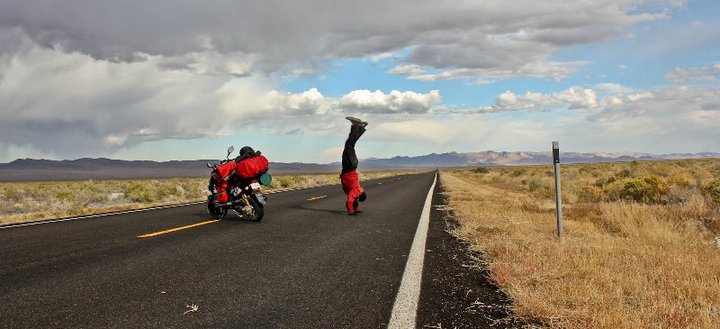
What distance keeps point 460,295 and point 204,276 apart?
111 inches

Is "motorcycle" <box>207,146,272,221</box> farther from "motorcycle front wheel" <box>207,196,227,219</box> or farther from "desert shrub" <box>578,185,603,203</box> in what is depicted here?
"desert shrub" <box>578,185,603,203</box>

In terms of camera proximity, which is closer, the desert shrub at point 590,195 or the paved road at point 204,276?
the paved road at point 204,276

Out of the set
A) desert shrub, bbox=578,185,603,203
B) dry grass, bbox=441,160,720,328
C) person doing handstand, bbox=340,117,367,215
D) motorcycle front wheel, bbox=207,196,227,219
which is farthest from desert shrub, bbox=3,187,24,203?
desert shrub, bbox=578,185,603,203

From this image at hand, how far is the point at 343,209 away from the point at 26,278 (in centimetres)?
902

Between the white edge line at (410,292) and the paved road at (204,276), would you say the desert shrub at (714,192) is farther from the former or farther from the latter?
the white edge line at (410,292)

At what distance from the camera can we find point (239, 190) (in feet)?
35.0

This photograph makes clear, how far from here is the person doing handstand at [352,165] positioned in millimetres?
12109

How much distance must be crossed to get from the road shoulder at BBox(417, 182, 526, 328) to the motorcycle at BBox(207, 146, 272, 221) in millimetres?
4503

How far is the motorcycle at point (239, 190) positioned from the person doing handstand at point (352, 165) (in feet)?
7.15

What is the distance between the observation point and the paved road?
4160mm

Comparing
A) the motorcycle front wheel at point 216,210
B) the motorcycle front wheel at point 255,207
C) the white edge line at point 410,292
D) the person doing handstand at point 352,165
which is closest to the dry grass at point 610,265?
the white edge line at point 410,292

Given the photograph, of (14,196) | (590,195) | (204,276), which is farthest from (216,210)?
(14,196)

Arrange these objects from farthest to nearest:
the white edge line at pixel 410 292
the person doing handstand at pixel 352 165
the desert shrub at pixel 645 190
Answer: the desert shrub at pixel 645 190 → the person doing handstand at pixel 352 165 → the white edge line at pixel 410 292

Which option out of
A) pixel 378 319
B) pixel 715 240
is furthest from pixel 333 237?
pixel 715 240
